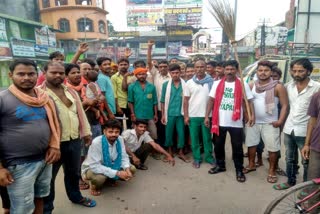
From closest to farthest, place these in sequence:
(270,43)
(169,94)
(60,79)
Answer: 1. (60,79)
2. (169,94)
3. (270,43)

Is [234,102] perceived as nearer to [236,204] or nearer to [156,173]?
[236,204]

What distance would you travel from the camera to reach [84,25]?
117 ft

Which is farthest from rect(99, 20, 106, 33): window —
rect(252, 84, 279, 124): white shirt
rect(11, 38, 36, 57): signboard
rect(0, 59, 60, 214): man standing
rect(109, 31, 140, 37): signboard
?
rect(0, 59, 60, 214): man standing

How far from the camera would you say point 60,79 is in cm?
248

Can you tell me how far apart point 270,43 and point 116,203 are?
711 inches

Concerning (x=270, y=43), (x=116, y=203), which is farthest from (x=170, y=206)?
(x=270, y=43)

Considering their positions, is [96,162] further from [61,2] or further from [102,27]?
[61,2]

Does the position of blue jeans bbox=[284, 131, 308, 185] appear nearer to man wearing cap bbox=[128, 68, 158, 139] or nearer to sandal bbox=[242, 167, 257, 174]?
sandal bbox=[242, 167, 257, 174]

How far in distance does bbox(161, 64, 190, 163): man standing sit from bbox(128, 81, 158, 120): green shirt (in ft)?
0.70

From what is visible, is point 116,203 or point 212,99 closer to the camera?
point 116,203

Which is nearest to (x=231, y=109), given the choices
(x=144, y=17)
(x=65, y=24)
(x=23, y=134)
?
(x=23, y=134)

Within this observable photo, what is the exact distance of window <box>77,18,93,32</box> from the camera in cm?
3572

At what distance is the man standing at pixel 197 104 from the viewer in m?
4.00

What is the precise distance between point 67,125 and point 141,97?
1.90 meters
